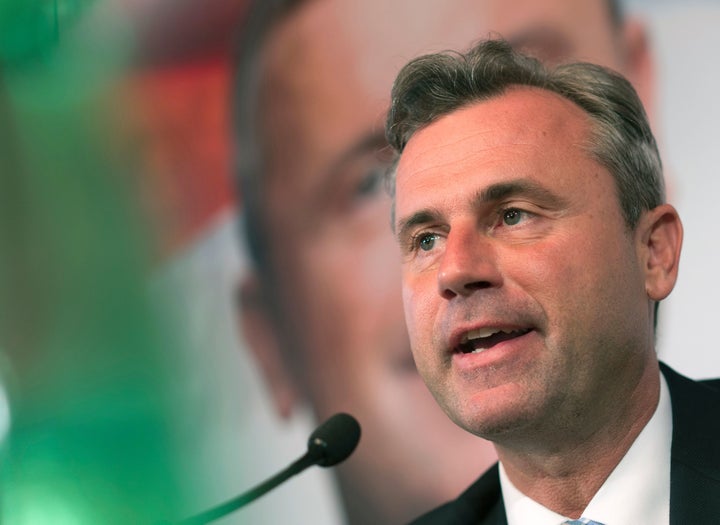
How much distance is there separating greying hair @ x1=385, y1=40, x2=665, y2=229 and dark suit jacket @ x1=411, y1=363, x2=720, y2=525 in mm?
372

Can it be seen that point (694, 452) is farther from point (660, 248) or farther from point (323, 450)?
point (323, 450)

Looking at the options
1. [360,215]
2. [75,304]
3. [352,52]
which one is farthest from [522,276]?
[75,304]

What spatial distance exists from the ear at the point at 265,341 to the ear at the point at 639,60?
53.1 inches

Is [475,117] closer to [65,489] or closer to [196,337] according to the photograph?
[196,337]

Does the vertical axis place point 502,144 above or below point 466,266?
above

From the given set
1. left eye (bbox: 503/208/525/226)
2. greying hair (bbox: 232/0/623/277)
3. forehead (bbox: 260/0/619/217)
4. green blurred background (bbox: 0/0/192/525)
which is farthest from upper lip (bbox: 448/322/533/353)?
green blurred background (bbox: 0/0/192/525)

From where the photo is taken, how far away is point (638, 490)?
5.83ft

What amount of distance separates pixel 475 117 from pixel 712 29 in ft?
3.64

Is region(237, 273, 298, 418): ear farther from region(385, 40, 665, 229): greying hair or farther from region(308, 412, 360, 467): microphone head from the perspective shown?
region(385, 40, 665, 229): greying hair

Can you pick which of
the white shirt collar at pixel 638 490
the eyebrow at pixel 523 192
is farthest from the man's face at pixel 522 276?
the white shirt collar at pixel 638 490

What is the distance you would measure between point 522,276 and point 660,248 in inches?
15.1

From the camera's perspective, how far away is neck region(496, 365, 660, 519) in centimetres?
180

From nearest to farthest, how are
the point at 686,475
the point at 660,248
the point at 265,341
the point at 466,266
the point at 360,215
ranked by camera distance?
the point at 466,266, the point at 686,475, the point at 660,248, the point at 360,215, the point at 265,341

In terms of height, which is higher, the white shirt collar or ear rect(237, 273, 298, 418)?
ear rect(237, 273, 298, 418)
